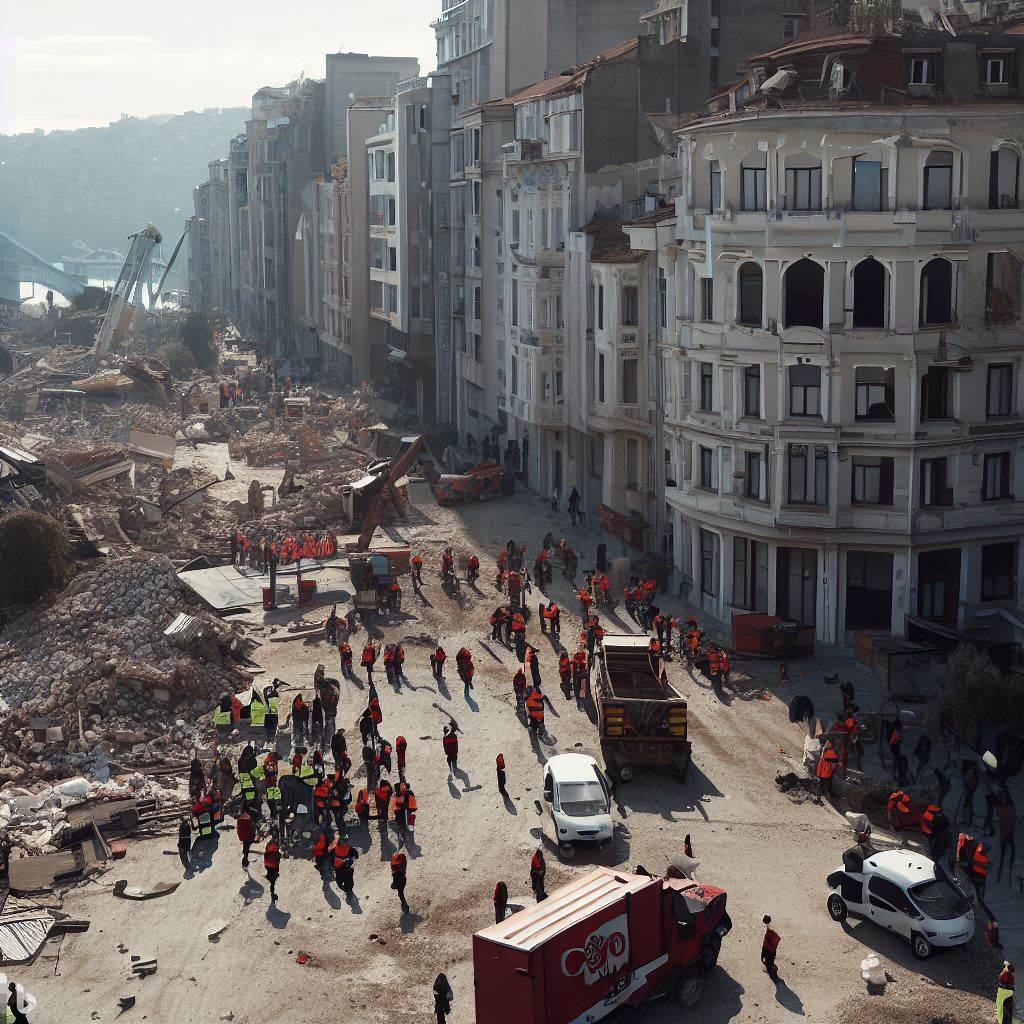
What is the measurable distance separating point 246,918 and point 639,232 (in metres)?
32.0

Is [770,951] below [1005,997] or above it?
below

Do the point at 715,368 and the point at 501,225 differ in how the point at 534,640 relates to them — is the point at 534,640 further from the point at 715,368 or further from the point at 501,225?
the point at 501,225

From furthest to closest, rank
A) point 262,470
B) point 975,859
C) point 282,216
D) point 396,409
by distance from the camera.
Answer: point 282,216 < point 396,409 < point 262,470 < point 975,859

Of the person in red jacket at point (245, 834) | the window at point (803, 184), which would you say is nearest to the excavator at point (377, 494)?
the window at point (803, 184)

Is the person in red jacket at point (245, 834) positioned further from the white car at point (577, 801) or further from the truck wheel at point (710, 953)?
the truck wheel at point (710, 953)

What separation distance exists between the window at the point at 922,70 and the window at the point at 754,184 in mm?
4929

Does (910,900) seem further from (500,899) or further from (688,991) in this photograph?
(500,899)

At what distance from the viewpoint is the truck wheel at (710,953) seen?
88.8 ft

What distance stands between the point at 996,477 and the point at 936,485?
7.12ft

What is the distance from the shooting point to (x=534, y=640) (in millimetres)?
48906

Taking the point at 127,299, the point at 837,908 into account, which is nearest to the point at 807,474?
the point at 837,908

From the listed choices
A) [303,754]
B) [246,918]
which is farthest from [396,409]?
[246,918]

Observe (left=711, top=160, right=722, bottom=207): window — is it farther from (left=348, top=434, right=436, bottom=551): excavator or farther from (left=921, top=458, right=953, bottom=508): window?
(left=348, top=434, right=436, bottom=551): excavator

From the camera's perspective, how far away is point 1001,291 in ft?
151
